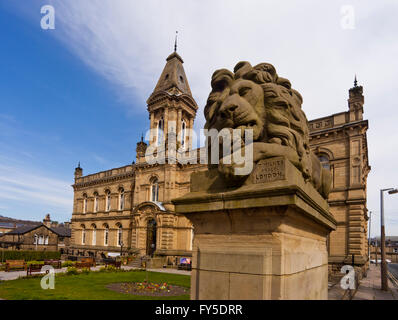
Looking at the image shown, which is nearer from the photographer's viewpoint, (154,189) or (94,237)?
(154,189)

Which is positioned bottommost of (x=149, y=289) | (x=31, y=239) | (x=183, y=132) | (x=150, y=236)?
(x=31, y=239)

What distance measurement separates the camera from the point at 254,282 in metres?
2.82

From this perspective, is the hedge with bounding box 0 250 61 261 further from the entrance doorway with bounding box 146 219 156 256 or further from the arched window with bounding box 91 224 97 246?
the entrance doorway with bounding box 146 219 156 256

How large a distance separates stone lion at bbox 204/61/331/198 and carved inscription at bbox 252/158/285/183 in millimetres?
116

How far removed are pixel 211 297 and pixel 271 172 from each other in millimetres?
1462

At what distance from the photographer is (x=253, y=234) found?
9.82ft

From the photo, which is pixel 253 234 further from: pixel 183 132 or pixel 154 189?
pixel 183 132

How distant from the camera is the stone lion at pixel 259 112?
330 centimetres

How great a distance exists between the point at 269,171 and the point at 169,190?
28.5 meters

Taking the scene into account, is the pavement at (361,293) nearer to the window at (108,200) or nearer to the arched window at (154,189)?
the arched window at (154,189)

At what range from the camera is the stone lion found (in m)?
3.30

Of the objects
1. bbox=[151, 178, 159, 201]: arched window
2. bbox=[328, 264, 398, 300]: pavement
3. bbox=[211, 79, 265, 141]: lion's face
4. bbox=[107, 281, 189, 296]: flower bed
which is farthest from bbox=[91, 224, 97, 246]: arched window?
bbox=[211, 79, 265, 141]: lion's face

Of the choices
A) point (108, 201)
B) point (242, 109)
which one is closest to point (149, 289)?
point (242, 109)

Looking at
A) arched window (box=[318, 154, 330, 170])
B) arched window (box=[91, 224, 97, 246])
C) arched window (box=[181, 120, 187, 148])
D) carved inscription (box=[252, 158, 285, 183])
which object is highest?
arched window (box=[181, 120, 187, 148])
